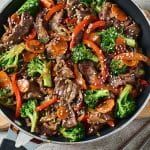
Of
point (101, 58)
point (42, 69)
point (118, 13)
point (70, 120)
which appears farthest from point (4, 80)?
point (118, 13)

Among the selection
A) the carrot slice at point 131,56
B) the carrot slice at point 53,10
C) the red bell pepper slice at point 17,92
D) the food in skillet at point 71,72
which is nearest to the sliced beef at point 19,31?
the food in skillet at point 71,72

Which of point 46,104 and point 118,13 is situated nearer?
point 46,104

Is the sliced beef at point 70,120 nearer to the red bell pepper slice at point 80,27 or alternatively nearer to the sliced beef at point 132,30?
the red bell pepper slice at point 80,27

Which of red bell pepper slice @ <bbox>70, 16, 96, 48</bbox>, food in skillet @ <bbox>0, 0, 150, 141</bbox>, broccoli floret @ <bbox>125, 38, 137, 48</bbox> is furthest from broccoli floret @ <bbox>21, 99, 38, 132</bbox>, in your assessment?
broccoli floret @ <bbox>125, 38, 137, 48</bbox>

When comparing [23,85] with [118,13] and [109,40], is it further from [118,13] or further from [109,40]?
[118,13]

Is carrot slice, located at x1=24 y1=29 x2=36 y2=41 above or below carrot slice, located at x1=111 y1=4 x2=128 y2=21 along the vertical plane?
below

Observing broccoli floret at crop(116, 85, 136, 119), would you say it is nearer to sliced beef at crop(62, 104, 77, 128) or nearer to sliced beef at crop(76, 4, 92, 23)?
sliced beef at crop(62, 104, 77, 128)

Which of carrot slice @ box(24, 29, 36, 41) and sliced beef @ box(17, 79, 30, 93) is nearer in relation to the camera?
sliced beef @ box(17, 79, 30, 93)
